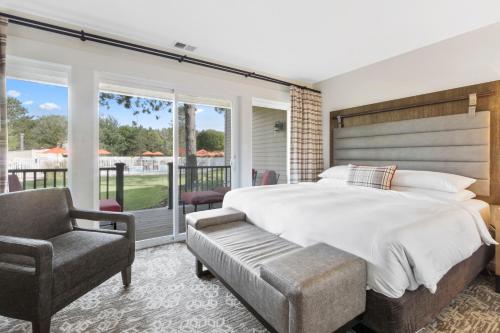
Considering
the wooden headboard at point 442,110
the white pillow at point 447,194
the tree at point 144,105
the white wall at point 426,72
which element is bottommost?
the white pillow at point 447,194

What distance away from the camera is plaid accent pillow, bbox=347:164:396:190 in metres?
2.88

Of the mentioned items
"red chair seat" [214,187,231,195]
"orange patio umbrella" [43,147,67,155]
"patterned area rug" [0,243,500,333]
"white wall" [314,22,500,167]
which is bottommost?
"patterned area rug" [0,243,500,333]

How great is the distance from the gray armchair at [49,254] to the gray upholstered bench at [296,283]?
86 cm

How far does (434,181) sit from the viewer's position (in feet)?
8.51

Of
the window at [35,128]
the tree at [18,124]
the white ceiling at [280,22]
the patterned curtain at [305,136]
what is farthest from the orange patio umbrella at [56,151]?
the patterned curtain at [305,136]

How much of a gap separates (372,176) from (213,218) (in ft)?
6.47

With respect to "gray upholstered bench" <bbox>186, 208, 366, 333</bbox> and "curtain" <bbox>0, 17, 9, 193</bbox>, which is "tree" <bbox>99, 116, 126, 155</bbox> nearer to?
"curtain" <bbox>0, 17, 9, 193</bbox>

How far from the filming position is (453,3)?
89.3 inches

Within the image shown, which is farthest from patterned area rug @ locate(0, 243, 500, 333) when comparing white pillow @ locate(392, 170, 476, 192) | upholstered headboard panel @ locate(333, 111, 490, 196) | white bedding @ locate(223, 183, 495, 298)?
upholstered headboard panel @ locate(333, 111, 490, 196)

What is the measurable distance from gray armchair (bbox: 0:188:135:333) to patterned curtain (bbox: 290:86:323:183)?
281 cm

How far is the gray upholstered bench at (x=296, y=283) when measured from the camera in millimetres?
1176

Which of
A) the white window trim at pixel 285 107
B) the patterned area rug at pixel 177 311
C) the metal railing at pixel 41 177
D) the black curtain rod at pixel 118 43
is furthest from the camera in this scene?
the white window trim at pixel 285 107

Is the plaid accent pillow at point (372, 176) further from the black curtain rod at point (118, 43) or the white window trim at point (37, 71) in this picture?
the white window trim at point (37, 71)

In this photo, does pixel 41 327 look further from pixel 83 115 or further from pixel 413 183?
pixel 413 183
